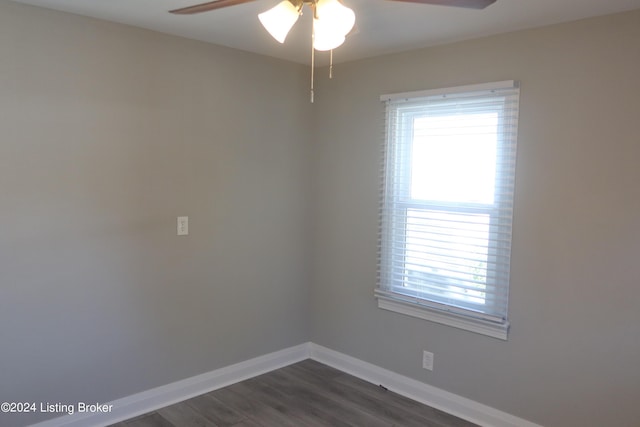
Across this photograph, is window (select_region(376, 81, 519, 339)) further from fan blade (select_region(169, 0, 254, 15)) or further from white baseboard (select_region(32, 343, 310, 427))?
fan blade (select_region(169, 0, 254, 15))

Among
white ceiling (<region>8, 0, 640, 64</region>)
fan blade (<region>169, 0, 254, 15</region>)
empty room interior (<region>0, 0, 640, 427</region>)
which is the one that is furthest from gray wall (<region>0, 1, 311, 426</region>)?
fan blade (<region>169, 0, 254, 15</region>)

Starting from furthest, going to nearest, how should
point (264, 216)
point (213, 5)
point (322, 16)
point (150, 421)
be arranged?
point (264, 216)
point (150, 421)
point (213, 5)
point (322, 16)

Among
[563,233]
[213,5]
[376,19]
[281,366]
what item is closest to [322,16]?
[213,5]

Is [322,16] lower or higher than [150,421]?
higher

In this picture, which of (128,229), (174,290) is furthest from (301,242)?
(128,229)

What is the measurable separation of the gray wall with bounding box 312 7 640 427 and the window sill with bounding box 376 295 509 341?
0.05 metres

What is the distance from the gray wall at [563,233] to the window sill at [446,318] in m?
0.05

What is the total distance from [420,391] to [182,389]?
1562mm

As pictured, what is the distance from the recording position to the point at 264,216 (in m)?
3.48

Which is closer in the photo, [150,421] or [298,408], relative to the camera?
[150,421]

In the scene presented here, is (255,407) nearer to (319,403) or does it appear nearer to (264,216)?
(319,403)

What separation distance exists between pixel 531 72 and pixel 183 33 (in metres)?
2.03

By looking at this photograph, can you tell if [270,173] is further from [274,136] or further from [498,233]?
[498,233]

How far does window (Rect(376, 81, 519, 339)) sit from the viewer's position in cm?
271
